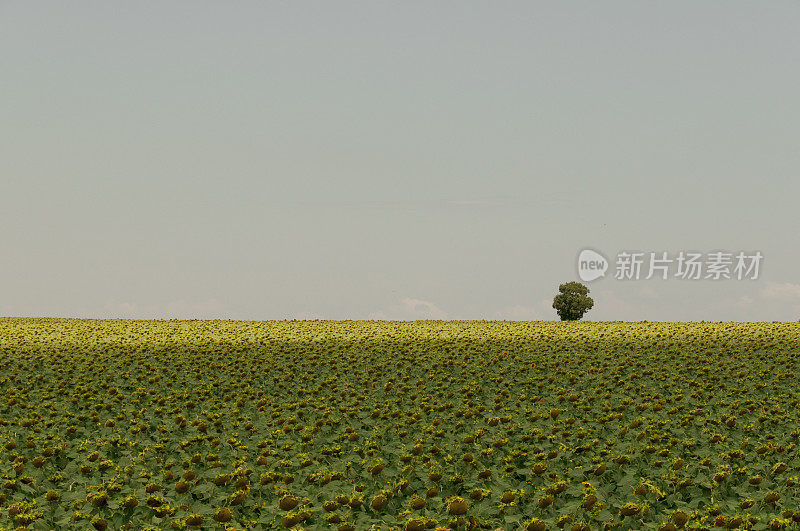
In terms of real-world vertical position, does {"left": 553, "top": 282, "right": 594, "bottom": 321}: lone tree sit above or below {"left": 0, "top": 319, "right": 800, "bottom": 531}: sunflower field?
above

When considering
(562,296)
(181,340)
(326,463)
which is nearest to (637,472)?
(326,463)

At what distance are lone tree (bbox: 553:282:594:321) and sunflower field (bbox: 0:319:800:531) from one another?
17318mm

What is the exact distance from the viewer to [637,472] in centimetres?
829

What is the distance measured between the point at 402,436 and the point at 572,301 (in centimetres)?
2883

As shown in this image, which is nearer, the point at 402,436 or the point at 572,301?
the point at 402,436

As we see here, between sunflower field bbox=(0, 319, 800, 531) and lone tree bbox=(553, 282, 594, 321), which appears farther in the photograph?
lone tree bbox=(553, 282, 594, 321)

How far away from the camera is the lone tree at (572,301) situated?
122 ft

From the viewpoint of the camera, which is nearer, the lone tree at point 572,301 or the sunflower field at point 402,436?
the sunflower field at point 402,436

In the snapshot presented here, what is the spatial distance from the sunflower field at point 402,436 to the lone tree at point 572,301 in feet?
56.8

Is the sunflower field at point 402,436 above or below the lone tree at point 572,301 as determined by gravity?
below

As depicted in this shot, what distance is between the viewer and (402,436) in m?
9.99

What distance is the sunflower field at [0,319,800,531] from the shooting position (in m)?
6.89

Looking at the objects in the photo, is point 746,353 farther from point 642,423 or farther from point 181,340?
point 181,340

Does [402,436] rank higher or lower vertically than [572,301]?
lower
